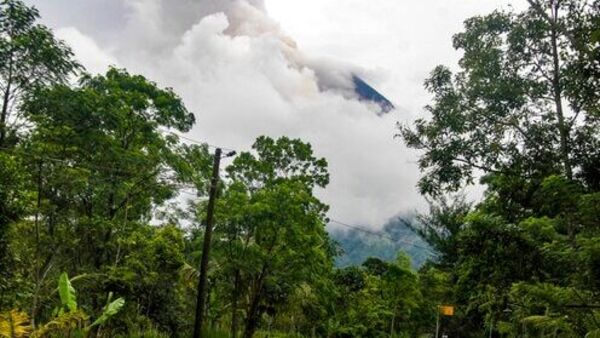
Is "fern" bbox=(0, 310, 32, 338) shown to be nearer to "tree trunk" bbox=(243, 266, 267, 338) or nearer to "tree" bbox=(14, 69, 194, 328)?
"tree" bbox=(14, 69, 194, 328)

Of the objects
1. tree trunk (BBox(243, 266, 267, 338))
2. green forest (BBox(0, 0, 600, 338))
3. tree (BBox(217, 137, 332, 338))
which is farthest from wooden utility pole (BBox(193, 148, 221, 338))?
tree trunk (BBox(243, 266, 267, 338))

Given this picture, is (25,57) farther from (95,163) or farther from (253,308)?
(253,308)

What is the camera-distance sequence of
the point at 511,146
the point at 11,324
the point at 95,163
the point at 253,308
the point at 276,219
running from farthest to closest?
the point at 253,308 → the point at 276,219 → the point at 95,163 → the point at 511,146 → the point at 11,324

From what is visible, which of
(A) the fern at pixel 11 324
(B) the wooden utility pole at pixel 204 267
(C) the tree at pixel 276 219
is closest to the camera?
(A) the fern at pixel 11 324

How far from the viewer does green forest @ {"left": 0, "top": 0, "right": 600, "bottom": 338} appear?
9359mm

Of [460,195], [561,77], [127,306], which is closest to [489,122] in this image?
[561,77]

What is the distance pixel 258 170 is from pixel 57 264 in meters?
8.37

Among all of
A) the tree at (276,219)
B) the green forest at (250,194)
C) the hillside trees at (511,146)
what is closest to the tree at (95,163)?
the green forest at (250,194)

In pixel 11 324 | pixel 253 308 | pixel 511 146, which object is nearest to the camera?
pixel 11 324

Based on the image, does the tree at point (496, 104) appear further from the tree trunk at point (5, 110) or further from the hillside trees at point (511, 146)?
the tree trunk at point (5, 110)

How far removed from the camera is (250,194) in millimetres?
21391

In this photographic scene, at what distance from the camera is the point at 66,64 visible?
551 inches

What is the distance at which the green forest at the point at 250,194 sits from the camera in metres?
9.36

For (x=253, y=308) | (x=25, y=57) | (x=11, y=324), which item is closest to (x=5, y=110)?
(x=25, y=57)
